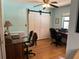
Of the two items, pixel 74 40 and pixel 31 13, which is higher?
pixel 31 13

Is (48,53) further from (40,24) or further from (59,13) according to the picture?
(59,13)

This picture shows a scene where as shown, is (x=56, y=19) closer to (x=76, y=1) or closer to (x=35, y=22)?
(x=35, y=22)

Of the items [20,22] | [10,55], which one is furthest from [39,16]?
[10,55]

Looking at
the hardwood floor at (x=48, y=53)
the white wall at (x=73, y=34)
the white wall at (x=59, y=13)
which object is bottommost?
the hardwood floor at (x=48, y=53)

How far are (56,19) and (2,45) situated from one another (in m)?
5.47

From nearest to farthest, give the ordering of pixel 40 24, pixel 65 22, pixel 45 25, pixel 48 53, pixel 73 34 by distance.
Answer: pixel 73 34 < pixel 48 53 < pixel 65 22 < pixel 40 24 < pixel 45 25

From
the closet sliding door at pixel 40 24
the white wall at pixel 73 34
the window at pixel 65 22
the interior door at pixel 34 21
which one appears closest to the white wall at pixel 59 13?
the window at pixel 65 22

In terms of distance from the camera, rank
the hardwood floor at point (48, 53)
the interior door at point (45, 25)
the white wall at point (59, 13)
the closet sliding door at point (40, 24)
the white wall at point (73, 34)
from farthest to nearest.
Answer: the interior door at point (45, 25)
the closet sliding door at point (40, 24)
the white wall at point (59, 13)
the hardwood floor at point (48, 53)
the white wall at point (73, 34)

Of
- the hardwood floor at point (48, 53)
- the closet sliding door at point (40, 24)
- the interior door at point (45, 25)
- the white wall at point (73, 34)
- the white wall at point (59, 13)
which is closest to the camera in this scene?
the white wall at point (73, 34)

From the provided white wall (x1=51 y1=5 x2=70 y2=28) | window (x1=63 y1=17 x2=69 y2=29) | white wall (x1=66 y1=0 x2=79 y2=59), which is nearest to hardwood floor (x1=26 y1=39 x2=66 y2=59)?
window (x1=63 y1=17 x2=69 y2=29)

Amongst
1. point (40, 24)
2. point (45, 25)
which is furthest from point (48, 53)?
point (45, 25)

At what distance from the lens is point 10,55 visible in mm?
2596

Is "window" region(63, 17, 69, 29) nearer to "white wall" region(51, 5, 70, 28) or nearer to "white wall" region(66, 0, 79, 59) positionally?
"white wall" region(51, 5, 70, 28)

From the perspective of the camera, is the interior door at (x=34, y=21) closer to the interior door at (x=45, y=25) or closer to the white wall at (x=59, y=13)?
the interior door at (x=45, y=25)
